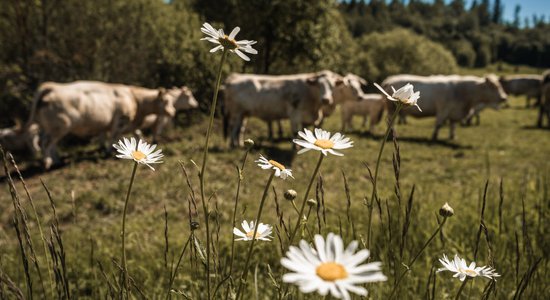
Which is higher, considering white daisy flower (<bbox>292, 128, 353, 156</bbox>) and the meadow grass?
white daisy flower (<bbox>292, 128, 353, 156</bbox>)

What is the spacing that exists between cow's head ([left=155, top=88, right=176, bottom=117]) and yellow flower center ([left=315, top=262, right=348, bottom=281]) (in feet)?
38.1

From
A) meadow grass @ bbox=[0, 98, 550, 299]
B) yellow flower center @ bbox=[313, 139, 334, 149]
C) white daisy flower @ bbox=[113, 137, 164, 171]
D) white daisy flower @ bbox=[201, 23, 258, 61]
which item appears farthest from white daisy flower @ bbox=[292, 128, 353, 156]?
white daisy flower @ bbox=[113, 137, 164, 171]

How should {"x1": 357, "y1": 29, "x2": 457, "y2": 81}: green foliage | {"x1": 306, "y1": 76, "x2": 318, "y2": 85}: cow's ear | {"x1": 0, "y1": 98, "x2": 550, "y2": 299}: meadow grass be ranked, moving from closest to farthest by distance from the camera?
{"x1": 0, "y1": 98, "x2": 550, "y2": 299}: meadow grass < {"x1": 306, "y1": 76, "x2": 318, "y2": 85}: cow's ear < {"x1": 357, "y1": 29, "x2": 457, "y2": 81}: green foliage

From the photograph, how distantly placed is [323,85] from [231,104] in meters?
2.80

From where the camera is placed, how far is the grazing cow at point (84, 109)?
8.98m

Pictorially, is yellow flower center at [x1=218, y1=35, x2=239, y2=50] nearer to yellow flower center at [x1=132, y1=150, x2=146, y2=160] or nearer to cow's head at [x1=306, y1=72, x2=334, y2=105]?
yellow flower center at [x1=132, y1=150, x2=146, y2=160]

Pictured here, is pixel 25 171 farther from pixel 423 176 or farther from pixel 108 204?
pixel 423 176

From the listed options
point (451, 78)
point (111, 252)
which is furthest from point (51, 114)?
point (451, 78)

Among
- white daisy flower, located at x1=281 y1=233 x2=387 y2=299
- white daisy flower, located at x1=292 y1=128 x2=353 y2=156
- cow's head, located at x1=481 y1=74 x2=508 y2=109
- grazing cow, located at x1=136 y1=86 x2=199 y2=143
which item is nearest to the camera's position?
white daisy flower, located at x1=281 y1=233 x2=387 y2=299

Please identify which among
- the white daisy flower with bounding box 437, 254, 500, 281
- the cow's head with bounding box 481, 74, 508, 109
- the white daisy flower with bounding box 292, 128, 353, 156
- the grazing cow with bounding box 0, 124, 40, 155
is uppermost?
the white daisy flower with bounding box 292, 128, 353, 156

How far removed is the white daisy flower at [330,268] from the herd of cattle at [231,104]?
930 centimetres

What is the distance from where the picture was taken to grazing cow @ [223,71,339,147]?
1185cm

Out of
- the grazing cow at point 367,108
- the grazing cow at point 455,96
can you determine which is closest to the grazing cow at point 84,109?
the grazing cow at point 367,108

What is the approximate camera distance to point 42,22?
40.8ft
